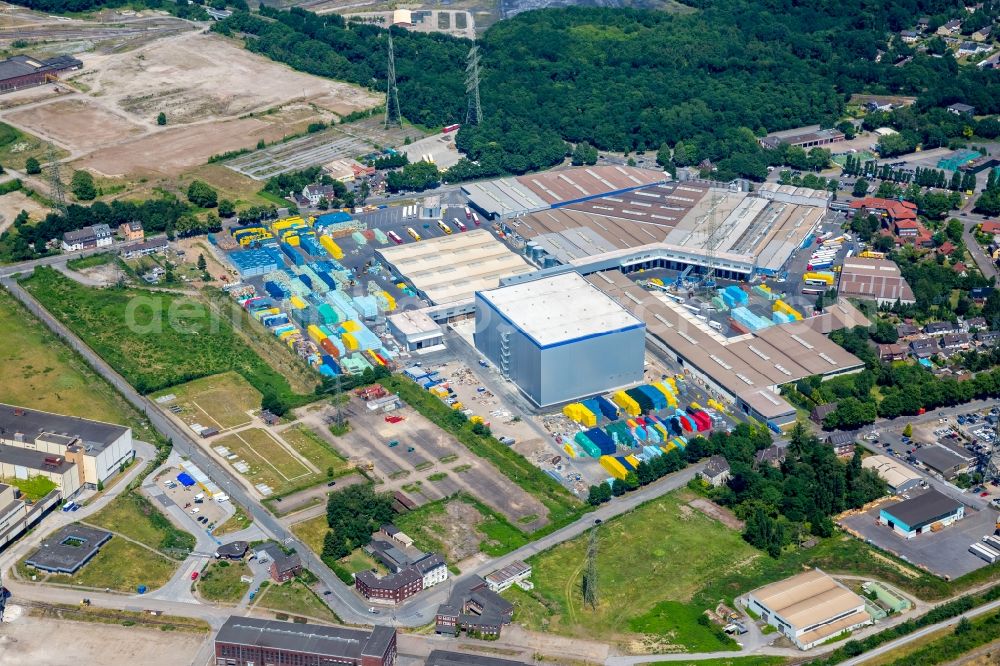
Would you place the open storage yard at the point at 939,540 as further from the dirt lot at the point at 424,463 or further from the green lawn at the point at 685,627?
the dirt lot at the point at 424,463

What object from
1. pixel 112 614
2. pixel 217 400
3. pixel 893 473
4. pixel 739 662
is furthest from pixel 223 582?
pixel 893 473

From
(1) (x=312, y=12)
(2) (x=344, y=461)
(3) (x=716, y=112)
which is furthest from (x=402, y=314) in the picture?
(1) (x=312, y=12)

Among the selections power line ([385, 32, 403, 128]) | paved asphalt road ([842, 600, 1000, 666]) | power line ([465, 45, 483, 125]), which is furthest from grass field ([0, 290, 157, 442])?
power line ([465, 45, 483, 125])

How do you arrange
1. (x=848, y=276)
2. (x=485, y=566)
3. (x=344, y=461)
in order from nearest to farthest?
(x=485, y=566) → (x=344, y=461) → (x=848, y=276)

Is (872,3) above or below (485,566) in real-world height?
above

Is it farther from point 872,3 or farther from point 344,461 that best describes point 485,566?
point 872,3

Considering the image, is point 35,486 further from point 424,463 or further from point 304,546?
point 424,463
